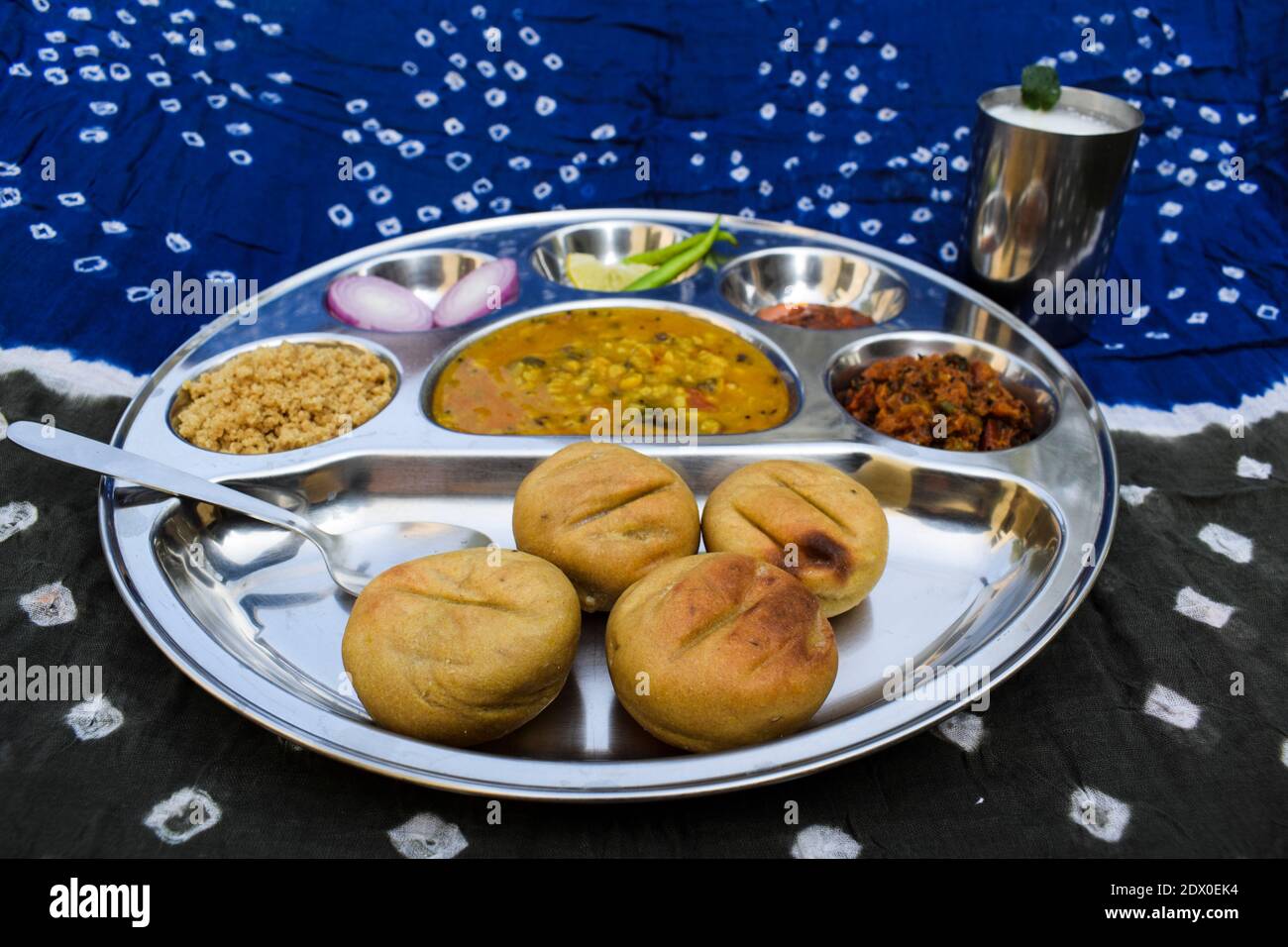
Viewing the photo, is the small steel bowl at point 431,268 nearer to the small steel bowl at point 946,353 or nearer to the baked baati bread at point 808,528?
the small steel bowl at point 946,353

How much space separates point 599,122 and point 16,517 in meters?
2.63

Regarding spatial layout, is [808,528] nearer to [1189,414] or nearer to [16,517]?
[1189,414]

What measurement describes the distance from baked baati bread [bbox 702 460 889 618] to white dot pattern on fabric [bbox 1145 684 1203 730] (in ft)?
1.90

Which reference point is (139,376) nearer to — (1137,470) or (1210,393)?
(1137,470)

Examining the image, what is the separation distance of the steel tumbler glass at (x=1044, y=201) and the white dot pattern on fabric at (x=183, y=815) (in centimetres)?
Result: 278

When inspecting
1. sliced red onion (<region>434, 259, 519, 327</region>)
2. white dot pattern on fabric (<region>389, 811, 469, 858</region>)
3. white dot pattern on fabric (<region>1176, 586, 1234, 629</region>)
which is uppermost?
sliced red onion (<region>434, 259, 519, 327</region>)

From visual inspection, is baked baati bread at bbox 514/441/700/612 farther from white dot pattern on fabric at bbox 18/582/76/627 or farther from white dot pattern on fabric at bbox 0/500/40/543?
white dot pattern on fabric at bbox 0/500/40/543

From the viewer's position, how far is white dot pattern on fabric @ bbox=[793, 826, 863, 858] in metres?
1.66

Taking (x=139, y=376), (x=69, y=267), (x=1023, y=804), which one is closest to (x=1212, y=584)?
(x=1023, y=804)

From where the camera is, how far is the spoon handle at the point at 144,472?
2.13m

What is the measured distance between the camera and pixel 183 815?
→ 1.68m

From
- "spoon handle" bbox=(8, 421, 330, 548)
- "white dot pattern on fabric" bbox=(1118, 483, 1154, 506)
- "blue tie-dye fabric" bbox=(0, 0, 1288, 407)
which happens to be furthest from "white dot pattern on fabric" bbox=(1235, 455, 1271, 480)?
"spoon handle" bbox=(8, 421, 330, 548)

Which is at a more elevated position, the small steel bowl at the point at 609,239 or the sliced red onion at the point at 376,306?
the small steel bowl at the point at 609,239

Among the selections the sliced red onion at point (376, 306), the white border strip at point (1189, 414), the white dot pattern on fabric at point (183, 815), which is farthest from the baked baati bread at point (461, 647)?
the white border strip at point (1189, 414)
